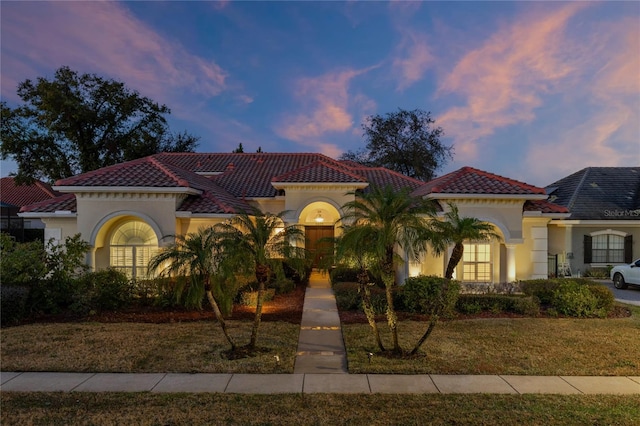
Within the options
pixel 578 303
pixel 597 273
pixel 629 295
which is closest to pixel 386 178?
pixel 578 303

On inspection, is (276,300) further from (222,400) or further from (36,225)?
(36,225)

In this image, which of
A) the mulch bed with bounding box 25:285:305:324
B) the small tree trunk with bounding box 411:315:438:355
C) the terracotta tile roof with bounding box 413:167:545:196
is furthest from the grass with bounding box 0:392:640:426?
the terracotta tile roof with bounding box 413:167:545:196

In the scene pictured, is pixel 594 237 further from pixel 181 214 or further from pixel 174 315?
pixel 174 315

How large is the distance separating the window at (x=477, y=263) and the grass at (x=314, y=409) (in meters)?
9.00

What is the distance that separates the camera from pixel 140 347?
885 cm

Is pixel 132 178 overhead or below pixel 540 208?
overhead

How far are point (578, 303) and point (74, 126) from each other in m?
33.5

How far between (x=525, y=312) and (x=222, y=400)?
10.4 m

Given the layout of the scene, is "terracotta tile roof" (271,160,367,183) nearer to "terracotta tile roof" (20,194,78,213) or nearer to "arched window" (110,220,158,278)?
"arched window" (110,220,158,278)

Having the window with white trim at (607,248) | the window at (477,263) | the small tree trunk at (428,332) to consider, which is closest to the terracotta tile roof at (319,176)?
the window at (477,263)

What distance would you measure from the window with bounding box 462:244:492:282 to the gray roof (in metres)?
10.2

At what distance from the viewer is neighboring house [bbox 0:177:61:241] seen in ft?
98.6

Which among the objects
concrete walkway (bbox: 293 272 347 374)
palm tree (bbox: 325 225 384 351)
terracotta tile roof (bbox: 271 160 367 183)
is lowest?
concrete walkway (bbox: 293 272 347 374)

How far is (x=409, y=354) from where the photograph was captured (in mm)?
8258
